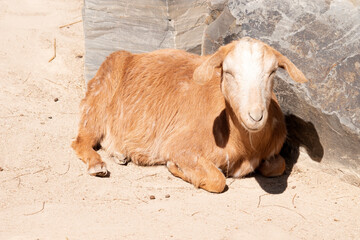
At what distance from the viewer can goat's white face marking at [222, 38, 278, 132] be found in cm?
449

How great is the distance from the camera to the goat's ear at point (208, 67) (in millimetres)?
4848

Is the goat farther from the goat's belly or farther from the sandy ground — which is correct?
the sandy ground

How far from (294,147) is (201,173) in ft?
3.97

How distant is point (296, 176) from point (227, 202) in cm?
101

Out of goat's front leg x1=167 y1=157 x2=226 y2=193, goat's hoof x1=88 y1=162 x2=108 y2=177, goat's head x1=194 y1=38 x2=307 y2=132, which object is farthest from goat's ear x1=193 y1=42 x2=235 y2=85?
goat's hoof x1=88 y1=162 x2=108 y2=177

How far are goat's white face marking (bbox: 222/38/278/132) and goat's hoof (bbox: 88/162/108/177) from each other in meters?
1.60

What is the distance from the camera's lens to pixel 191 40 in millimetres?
7547

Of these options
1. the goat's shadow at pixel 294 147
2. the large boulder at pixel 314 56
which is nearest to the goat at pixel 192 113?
the goat's shadow at pixel 294 147

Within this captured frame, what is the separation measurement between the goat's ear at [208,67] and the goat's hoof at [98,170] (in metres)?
1.46

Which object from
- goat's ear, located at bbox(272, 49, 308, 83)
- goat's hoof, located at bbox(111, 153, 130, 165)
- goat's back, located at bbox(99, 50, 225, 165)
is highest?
goat's ear, located at bbox(272, 49, 308, 83)

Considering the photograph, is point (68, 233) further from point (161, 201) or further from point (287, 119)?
point (287, 119)

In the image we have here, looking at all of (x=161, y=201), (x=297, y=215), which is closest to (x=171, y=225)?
(x=161, y=201)

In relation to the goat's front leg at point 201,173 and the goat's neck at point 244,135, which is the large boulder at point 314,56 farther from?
the goat's front leg at point 201,173

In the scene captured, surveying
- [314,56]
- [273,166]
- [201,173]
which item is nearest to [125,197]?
[201,173]
